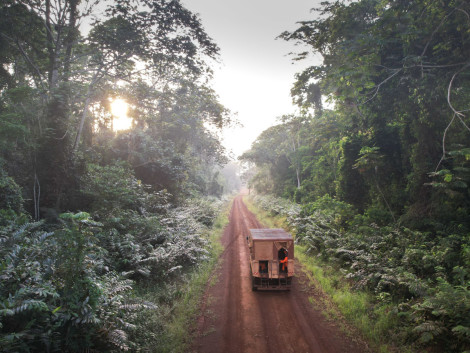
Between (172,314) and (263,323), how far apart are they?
298 centimetres

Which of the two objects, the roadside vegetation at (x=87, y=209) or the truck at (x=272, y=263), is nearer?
the roadside vegetation at (x=87, y=209)

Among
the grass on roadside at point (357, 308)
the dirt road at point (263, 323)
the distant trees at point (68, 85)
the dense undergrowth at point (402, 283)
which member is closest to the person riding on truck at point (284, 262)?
the dirt road at point (263, 323)

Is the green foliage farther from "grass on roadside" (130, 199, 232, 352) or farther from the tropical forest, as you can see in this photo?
"grass on roadside" (130, 199, 232, 352)

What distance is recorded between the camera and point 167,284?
9.26 metres

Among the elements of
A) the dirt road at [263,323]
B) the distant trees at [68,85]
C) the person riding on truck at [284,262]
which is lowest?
the dirt road at [263,323]

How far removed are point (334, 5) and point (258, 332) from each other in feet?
56.8

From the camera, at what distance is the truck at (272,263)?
9508mm

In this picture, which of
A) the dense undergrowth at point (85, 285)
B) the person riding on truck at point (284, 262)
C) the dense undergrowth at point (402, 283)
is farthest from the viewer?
the person riding on truck at point (284, 262)

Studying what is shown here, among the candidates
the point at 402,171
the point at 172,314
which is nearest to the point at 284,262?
the point at 172,314

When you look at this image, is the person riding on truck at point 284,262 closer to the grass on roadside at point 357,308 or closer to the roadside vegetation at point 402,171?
the grass on roadside at point 357,308

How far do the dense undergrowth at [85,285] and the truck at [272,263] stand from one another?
2.73m

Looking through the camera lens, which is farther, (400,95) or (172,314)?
(400,95)

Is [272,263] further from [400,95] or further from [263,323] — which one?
[400,95]

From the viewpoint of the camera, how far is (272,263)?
31.3 ft
